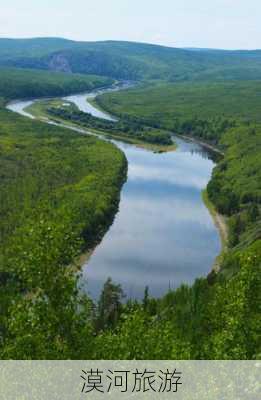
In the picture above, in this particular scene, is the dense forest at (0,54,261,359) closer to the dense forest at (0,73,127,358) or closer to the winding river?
the dense forest at (0,73,127,358)

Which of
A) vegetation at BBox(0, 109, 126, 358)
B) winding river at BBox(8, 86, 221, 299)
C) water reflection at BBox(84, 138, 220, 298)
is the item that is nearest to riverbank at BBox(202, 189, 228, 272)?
winding river at BBox(8, 86, 221, 299)

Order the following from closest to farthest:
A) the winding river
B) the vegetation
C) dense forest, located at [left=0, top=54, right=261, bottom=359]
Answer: the vegetation
dense forest, located at [left=0, top=54, right=261, bottom=359]
the winding river

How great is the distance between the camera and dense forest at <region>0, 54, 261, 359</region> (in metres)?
22.9

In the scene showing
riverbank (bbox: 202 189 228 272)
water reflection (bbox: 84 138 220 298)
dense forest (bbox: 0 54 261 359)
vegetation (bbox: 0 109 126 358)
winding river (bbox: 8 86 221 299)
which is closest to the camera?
vegetation (bbox: 0 109 126 358)

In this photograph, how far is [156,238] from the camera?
103 meters

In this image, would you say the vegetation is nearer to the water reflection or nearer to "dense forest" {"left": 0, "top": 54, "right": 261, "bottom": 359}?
"dense forest" {"left": 0, "top": 54, "right": 261, "bottom": 359}

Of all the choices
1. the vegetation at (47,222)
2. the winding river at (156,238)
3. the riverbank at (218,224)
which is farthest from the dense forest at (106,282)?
the winding river at (156,238)

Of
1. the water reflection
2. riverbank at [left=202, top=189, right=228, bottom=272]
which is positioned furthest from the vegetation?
riverbank at [left=202, top=189, right=228, bottom=272]

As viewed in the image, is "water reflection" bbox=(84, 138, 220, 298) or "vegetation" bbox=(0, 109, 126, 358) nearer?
"vegetation" bbox=(0, 109, 126, 358)

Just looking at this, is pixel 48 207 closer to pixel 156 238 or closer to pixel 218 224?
pixel 156 238

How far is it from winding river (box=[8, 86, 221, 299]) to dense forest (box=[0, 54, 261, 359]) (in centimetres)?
305

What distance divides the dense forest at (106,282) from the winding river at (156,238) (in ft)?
10.0

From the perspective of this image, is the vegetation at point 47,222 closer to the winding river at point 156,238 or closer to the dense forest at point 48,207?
the dense forest at point 48,207

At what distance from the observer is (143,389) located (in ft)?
74.2
